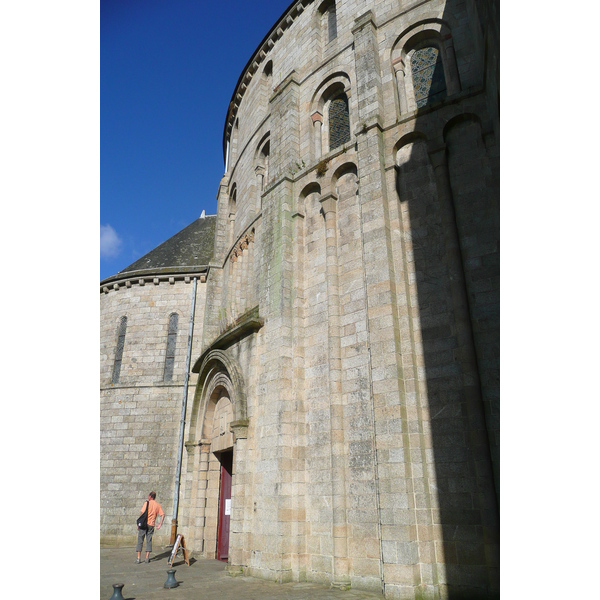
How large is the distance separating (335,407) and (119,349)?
1256 centimetres

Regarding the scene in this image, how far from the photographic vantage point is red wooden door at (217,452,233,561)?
11.3m

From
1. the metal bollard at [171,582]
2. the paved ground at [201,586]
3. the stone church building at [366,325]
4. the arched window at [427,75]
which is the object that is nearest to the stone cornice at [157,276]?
the stone church building at [366,325]

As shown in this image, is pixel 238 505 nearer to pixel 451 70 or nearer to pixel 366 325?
pixel 366 325

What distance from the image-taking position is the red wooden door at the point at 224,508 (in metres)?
11.3

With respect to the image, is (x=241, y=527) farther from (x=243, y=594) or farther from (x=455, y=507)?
(x=455, y=507)

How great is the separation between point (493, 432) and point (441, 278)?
2.67 m

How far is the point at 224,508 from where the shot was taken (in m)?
11.9

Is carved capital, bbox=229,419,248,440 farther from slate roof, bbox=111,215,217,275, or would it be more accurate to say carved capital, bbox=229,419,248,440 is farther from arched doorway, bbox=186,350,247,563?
slate roof, bbox=111,215,217,275

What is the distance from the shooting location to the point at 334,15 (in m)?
12.3

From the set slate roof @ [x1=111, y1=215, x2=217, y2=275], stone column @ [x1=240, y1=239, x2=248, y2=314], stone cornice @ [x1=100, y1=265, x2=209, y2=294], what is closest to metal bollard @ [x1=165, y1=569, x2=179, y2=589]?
stone column @ [x1=240, y1=239, x2=248, y2=314]

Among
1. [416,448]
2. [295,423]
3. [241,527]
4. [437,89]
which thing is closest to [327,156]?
[437,89]

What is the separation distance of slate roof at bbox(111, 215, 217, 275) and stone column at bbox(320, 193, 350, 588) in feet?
31.9

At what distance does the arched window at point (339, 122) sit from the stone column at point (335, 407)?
6.13 ft
